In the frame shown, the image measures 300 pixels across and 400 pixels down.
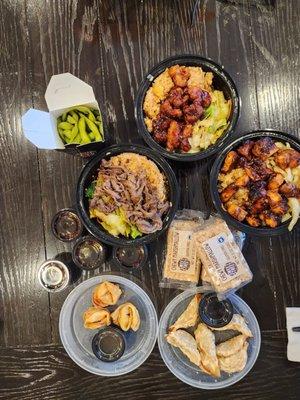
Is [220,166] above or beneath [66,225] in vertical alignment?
above

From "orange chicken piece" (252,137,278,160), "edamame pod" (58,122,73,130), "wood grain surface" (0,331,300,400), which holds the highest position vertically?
"edamame pod" (58,122,73,130)

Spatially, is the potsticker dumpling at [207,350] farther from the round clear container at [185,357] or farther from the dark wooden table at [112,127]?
the dark wooden table at [112,127]

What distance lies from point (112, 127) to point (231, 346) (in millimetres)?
1242

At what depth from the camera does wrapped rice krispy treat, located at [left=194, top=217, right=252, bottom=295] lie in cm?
253

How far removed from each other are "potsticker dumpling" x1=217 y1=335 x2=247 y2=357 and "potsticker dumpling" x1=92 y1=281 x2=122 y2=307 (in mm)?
570

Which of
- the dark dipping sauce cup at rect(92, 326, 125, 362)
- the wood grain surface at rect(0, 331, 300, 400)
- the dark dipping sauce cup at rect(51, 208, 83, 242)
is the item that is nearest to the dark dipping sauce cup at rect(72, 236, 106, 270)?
the dark dipping sauce cup at rect(51, 208, 83, 242)

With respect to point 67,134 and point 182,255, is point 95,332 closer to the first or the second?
point 182,255

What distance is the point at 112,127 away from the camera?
8.98 ft

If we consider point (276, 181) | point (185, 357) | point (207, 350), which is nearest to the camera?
point (276, 181)

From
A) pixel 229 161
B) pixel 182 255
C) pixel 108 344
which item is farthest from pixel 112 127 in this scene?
pixel 108 344

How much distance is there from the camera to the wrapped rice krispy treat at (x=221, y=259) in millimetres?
2529

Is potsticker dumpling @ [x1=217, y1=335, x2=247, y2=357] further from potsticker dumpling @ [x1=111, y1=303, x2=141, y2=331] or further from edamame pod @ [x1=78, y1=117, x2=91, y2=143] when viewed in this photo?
edamame pod @ [x1=78, y1=117, x2=91, y2=143]

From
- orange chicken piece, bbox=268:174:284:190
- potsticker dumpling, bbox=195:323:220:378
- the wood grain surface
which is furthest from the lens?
the wood grain surface

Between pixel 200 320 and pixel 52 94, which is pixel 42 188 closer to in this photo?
pixel 52 94
